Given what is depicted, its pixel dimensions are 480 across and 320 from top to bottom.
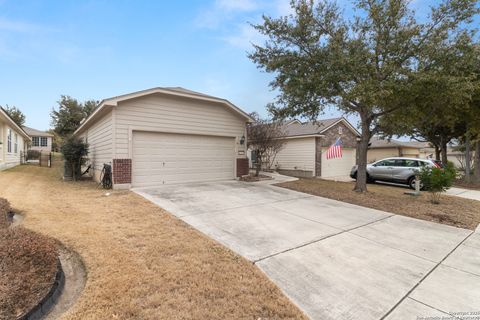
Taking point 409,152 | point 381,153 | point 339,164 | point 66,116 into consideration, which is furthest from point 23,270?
point 409,152

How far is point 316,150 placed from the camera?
16.8m

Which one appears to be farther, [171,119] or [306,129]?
[306,129]

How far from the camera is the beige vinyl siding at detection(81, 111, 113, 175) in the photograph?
925 cm

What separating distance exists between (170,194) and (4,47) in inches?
413

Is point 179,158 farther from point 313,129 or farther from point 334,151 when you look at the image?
point 313,129

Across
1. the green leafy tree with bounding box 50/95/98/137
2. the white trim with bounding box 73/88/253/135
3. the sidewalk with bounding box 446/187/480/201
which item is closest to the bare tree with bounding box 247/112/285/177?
the white trim with bounding box 73/88/253/135

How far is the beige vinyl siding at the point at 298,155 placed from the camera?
17.1 metres

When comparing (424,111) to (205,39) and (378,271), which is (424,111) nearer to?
(378,271)

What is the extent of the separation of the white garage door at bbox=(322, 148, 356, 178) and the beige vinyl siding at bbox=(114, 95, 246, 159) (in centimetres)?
823

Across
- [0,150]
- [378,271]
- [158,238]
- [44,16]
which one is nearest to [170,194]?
[158,238]

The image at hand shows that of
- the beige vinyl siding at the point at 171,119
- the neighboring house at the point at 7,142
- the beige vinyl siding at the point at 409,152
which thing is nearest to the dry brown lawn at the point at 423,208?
the beige vinyl siding at the point at 171,119

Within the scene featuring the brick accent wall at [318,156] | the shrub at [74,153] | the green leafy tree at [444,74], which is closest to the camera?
the green leafy tree at [444,74]

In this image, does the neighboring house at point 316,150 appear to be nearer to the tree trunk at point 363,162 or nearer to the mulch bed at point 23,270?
the tree trunk at point 363,162

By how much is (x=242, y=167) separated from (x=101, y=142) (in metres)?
6.52
